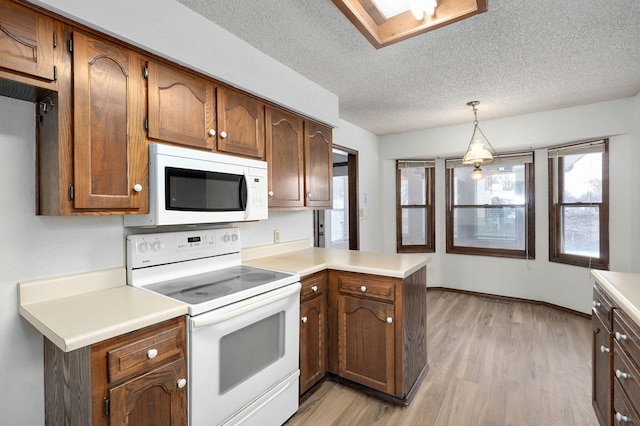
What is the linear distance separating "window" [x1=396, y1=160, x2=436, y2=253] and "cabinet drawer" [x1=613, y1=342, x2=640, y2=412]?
3199 mm

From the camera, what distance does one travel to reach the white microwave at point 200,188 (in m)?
1.54

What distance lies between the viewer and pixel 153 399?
1.22 meters

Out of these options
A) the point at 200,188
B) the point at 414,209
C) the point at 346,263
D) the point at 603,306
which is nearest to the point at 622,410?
the point at 603,306

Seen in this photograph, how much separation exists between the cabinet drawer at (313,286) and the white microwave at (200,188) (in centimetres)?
54

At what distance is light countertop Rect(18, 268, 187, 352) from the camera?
1.07m

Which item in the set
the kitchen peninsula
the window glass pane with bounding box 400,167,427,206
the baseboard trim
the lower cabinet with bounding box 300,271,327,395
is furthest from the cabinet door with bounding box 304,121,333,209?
the baseboard trim

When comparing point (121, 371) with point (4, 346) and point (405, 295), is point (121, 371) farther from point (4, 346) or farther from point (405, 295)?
point (405, 295)

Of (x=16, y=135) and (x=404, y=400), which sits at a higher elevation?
(x=16, y=135)

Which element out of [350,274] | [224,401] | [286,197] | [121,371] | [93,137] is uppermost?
[93,137]

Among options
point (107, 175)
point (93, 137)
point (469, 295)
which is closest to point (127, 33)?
point (93, 137)

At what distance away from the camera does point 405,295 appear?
1.99 m

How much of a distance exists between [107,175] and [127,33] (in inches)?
26.4

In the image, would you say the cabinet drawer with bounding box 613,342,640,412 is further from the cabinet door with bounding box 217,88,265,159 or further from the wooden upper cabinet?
the wooden upper cabinet

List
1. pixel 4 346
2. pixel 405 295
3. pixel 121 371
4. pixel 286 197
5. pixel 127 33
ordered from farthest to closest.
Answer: pixel 286 197, pixel 405 295, pixel 127 33, pixel 4 346, pixel 121 371
